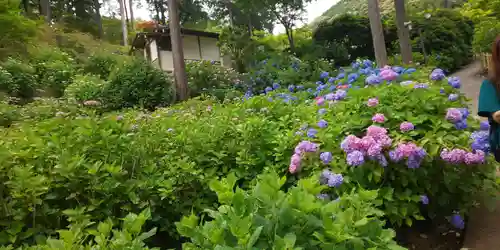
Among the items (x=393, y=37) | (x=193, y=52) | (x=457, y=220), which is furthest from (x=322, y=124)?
(x=193, y=52)

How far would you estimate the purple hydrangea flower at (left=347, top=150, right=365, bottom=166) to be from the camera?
2309 millimetres

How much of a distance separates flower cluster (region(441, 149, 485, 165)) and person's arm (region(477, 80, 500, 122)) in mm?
307

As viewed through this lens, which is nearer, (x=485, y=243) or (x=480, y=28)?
(x=485, y=243)

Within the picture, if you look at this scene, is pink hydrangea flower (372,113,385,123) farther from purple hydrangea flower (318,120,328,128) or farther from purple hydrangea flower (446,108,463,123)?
purple hydrangea flower (446,108,463,123)

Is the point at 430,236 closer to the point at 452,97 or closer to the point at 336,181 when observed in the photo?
the point at 452,97

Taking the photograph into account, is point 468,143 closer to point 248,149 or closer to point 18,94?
point 248,149

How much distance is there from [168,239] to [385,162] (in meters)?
1.48

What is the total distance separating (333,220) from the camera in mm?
1283

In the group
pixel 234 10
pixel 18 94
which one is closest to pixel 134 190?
pixel 18 94

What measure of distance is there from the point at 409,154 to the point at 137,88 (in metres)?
10.1

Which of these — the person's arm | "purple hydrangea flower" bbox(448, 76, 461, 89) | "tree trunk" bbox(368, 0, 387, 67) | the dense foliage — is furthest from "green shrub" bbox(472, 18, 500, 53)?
the person's arm

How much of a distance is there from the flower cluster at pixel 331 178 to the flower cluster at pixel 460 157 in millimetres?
681

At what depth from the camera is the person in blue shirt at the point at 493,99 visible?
2.50 meters

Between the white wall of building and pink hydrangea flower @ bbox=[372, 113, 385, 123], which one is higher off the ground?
the white wall of building
